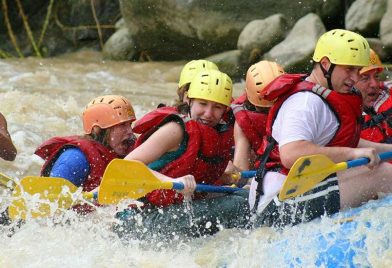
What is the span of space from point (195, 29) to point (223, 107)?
284 inches

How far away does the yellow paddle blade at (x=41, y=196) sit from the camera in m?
4.89

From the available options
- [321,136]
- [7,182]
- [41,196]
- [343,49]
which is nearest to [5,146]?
[7,182]

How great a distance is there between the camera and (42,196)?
16.3 feet

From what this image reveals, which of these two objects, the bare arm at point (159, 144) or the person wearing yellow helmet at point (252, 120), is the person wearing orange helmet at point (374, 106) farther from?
the bare arm at point (159, 144)

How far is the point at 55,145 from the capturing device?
5273mm

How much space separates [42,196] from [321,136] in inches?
70.3

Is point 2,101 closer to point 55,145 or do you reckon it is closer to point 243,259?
point 55,145

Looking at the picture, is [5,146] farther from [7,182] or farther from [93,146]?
[93,146]

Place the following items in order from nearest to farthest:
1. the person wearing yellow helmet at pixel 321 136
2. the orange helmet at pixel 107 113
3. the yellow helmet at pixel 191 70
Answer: the person wearing yellow helmet at pixel 321 136 < the orange helmet at pixel 107 113 < the yellow helmet at pixel 191 70

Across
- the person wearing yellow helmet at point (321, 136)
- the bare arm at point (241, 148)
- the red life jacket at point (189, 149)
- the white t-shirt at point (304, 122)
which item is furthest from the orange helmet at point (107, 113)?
the white t-shirt at point (304, 122)

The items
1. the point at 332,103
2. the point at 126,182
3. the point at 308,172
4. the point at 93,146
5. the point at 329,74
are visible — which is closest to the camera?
the point at 308,172

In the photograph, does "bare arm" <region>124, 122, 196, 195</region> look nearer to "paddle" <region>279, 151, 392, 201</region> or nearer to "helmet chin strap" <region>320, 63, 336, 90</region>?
"paddle" <region>279, 151, 392, 201</region>

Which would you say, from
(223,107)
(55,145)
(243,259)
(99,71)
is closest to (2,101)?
(99,71)

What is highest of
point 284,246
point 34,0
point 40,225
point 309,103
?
point 309,103
